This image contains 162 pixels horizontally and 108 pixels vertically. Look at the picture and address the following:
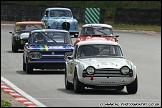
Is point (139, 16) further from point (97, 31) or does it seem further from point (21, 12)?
point (97, 31)

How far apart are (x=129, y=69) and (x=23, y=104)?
10.4 feet

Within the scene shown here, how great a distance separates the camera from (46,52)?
21.7 metres

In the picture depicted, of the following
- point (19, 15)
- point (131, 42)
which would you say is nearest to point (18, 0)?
point (19, 15)

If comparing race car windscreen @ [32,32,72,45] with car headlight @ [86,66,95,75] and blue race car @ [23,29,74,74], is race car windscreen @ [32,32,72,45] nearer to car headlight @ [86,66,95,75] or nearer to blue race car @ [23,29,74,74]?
blue race car @ [23,29,74,74]

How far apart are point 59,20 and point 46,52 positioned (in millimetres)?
20804

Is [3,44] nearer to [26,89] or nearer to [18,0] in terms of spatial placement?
[26,89]

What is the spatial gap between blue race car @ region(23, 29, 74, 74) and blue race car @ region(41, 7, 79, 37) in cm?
1937

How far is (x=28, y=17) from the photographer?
57406 mm

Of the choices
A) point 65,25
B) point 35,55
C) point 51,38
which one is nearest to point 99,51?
point 35,55

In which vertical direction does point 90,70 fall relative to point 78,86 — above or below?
above

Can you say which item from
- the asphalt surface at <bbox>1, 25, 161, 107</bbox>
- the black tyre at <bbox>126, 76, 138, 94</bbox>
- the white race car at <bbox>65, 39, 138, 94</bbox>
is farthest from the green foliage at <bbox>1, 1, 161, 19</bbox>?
the black tyre at <bbox>126, 76, 138, 94</bbox>

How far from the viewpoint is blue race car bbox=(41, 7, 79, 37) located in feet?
138

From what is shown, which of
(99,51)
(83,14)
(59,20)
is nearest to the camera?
(99,51)

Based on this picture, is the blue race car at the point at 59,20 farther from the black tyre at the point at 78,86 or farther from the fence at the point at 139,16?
the black tyre at the point at 78,86
